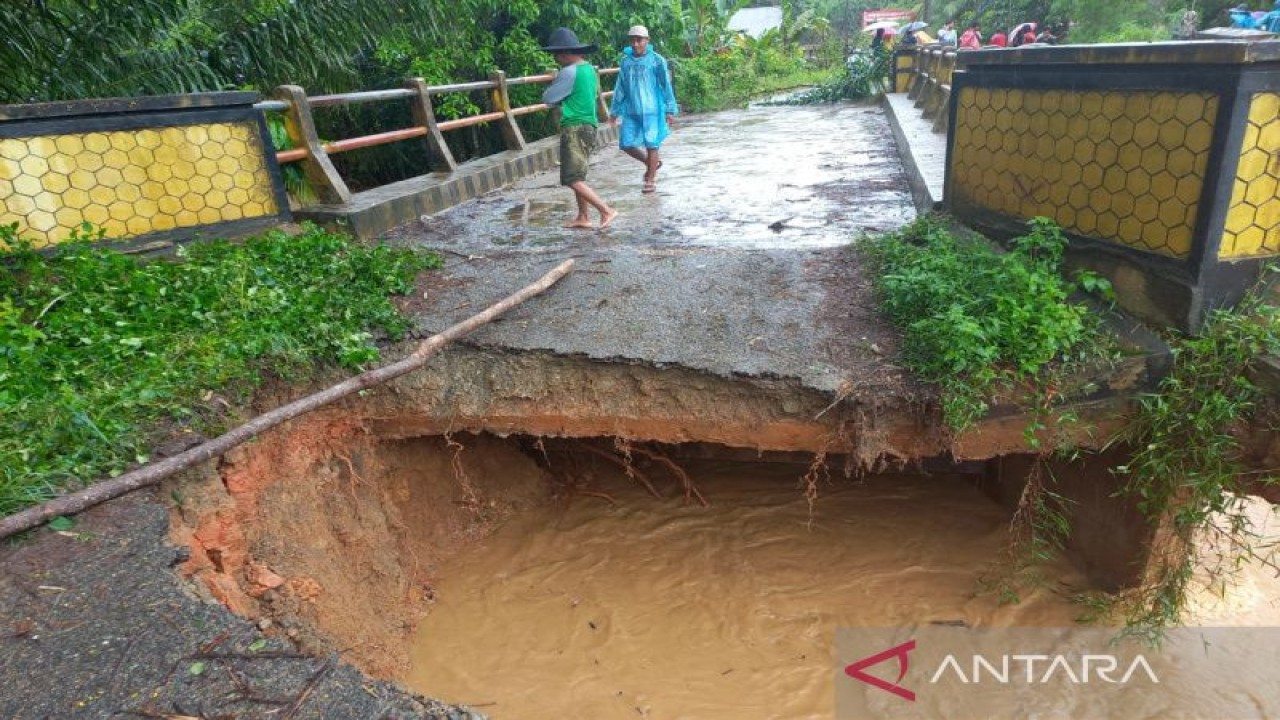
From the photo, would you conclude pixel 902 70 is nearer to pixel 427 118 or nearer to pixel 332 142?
pixel 427 118

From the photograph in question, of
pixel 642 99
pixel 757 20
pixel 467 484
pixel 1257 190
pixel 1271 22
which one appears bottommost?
pixel 467 484

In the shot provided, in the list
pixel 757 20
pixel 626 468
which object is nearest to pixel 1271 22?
pixel 626 468

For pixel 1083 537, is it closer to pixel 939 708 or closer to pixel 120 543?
pixel 939 708

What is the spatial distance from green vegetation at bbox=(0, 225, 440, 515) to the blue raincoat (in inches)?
93.4

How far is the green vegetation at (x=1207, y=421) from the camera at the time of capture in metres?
3.10

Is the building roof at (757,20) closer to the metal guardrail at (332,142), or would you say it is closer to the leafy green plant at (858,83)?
the leafy green plant at (858,83)

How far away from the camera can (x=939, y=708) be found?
12.2ft

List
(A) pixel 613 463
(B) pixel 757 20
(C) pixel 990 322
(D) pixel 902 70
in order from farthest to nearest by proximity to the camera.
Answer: (B) pixel 757 20
(D) pixel 902 70
(A) pixel 613 463
(C) pixel 990 322

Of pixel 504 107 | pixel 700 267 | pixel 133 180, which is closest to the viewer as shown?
pixel 700 267

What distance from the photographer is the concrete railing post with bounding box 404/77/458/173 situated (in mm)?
7062

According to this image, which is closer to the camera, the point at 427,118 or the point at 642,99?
the point at 642,99

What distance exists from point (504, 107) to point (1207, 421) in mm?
7636

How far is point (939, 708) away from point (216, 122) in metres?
5.46

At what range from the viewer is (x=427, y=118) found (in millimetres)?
7129
